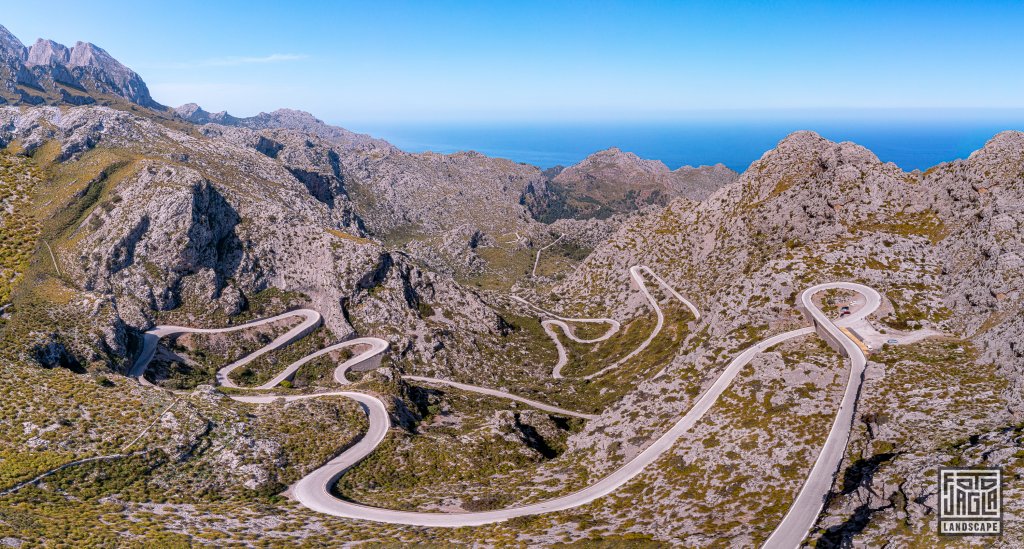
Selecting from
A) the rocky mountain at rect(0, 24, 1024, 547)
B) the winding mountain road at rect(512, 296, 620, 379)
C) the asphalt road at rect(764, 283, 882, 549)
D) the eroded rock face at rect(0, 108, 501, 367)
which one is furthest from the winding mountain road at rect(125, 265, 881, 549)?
the winding mountain road at rect(512, 296, 620, 379)

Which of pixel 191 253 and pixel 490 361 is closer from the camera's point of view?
pixel 191 253

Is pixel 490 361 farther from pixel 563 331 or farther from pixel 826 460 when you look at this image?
pixel 826 460

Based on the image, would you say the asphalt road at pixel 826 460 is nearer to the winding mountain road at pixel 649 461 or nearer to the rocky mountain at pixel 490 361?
the winding mountain road at pixel 649 461

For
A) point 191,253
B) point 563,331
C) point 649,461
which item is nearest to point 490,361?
point 563,331

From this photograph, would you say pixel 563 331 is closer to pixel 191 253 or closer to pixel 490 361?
pixel 490 361

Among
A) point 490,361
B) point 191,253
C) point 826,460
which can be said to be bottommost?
point 490,361

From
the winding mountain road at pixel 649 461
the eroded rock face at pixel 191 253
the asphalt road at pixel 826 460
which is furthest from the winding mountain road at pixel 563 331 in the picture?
the asphalt road at pixel 826 460

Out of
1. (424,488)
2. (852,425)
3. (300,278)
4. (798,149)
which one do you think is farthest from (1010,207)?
(300,278)

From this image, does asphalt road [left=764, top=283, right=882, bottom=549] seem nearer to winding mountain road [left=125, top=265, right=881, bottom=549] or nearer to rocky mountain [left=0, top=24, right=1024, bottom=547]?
winding mountain road [left=125, top=265, right=881, bottom=549]

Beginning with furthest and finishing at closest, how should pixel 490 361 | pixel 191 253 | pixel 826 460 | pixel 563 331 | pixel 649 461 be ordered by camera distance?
pixel 563 331 < pixel 490 361 < pixel 191 253 < pixel 649 461 < pixel 826 460

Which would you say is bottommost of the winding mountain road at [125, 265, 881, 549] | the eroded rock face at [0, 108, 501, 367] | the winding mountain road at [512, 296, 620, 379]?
the winding mountain road at [512, 296, 620, 379]

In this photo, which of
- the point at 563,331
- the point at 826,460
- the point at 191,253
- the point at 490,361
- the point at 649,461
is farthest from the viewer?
the point at 563,331

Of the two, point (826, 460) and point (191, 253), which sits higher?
point (191, 253)
